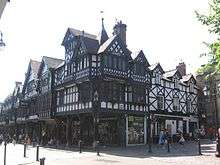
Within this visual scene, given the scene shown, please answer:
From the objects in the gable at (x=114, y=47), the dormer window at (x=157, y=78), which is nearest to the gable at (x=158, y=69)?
the dormer window at (x=157, y=78)

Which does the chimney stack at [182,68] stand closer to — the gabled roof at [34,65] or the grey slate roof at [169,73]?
the grey slate roof at [169,73]

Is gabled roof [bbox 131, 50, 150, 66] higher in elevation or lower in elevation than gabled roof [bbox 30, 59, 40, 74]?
lower

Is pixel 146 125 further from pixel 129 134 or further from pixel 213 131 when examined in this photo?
pixel 213 131

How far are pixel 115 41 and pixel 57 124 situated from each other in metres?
14.1

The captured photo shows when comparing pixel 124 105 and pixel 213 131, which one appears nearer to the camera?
pixel 124 105

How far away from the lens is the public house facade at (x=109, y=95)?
102ft

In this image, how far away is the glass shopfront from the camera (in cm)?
3400

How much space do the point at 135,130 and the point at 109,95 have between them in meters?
5.88

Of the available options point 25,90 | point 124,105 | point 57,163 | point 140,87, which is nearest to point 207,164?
point 57,163

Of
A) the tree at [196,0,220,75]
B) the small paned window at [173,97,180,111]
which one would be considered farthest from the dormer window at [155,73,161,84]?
the tree at [196,0,220,75]

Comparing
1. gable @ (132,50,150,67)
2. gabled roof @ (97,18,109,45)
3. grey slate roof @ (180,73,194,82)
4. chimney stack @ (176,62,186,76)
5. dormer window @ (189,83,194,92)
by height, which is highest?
gabled roof @ (97,18,109,45)

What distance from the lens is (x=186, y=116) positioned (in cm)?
4269

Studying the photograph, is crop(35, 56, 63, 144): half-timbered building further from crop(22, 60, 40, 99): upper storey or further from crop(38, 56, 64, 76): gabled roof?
crop(22, 60, 40, 99): upper storey

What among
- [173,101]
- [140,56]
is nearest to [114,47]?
[140,56]
